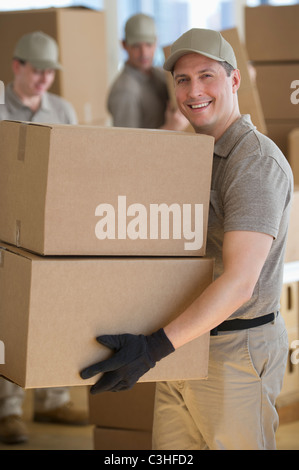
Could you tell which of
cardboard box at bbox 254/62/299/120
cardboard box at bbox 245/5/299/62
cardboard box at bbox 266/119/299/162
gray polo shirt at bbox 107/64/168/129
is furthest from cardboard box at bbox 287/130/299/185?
gray polo shirt at bbox 107/64/168/129

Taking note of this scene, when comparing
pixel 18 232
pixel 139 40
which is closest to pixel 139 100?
pixel 139 40

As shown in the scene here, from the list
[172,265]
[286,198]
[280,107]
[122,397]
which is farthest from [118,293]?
[280,107]

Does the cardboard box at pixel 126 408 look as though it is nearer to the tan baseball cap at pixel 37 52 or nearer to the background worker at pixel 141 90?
the tan baseball cap at pixel 37 52

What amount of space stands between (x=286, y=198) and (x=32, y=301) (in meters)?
0.52

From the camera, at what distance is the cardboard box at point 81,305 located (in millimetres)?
1357

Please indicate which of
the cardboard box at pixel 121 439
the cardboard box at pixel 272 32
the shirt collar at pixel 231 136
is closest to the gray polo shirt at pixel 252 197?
the shirt collar at pixel 231 136

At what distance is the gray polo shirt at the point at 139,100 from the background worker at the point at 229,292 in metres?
2.13

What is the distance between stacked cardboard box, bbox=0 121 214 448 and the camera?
136 centimetres

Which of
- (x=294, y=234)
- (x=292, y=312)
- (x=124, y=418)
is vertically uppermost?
(x=294, y=234)

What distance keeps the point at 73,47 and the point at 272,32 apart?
3.23 feet

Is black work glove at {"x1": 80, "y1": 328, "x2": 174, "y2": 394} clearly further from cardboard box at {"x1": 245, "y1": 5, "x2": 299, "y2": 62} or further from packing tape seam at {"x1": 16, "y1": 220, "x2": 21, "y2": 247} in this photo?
cardboard box at {"x1": 245, "y1": 5, "x2": 299, "y2": 62}

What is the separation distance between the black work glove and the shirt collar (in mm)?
376

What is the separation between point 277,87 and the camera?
3730mm

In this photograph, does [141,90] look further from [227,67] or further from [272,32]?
[227,67]
